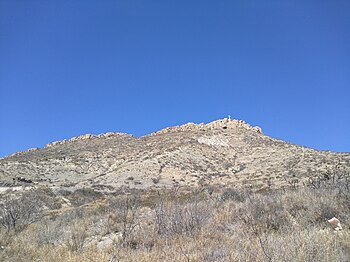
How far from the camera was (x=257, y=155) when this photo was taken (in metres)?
51.9

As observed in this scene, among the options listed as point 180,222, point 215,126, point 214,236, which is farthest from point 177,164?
point 214,236

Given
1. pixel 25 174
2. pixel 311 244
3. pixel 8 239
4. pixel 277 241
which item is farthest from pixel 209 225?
pixel 25 174

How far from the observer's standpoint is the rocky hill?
38.1 m

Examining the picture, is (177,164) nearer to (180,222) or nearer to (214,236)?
(180,222)

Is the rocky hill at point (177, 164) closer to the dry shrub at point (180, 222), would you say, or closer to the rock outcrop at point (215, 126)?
the rock outcrop at point (215, 126)

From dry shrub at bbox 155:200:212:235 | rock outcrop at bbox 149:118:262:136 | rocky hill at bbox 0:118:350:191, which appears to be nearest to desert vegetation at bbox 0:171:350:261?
dry shrub at bbox 155:200:212:235

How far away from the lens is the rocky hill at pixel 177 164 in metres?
38.1

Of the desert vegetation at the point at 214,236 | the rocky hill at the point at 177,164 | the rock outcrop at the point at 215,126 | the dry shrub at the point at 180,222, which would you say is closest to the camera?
the desert vegetation at the point at 214,236

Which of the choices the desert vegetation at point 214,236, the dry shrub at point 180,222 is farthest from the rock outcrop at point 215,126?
the dry shrub at point 180,222

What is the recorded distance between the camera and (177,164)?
156ft

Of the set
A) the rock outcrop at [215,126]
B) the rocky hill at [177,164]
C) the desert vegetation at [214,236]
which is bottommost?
the desert vegetation at [214,236]

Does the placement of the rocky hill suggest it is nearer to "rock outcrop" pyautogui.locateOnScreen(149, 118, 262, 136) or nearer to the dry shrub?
"rock outcrop" pyautogui.locateOnScreen(149, 118, 262, 136)

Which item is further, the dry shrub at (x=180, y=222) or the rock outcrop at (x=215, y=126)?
the rock outcrop at (x=215, y=126)

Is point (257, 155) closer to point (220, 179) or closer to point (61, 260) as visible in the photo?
point (220, 179)
